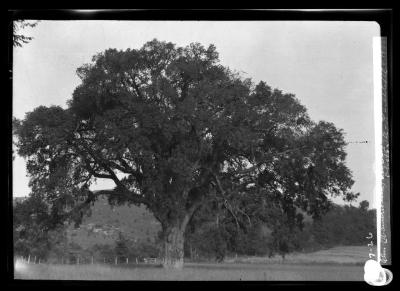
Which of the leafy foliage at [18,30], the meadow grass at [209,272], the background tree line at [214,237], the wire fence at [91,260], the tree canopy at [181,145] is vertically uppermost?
the leafy foliage at [18,30]

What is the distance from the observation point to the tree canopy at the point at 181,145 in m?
8.04

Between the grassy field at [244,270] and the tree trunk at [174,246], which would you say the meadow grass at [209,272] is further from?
the tree trunk at [174,246]

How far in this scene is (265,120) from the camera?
8312mm

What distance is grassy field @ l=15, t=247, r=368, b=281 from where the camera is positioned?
22.7ft

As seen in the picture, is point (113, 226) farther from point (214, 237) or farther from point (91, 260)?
point (214, 237)

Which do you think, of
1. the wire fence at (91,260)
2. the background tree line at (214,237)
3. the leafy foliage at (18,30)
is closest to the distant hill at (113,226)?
the background tree line at (214,237)

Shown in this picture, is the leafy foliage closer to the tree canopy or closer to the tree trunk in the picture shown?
the tree canopy

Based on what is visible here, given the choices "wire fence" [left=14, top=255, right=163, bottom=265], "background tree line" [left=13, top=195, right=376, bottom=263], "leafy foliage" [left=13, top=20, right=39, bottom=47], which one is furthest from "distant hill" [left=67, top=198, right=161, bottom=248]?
"leafy foliage" [left=13, top=20, right=39, bottom=47]

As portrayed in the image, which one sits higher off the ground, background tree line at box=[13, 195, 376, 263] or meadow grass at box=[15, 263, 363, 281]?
background tree line at box=[13, 195, 376, 263]

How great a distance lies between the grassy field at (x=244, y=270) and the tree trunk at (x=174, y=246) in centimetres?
23

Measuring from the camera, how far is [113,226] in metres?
7.82

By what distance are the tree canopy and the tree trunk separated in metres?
0.01
